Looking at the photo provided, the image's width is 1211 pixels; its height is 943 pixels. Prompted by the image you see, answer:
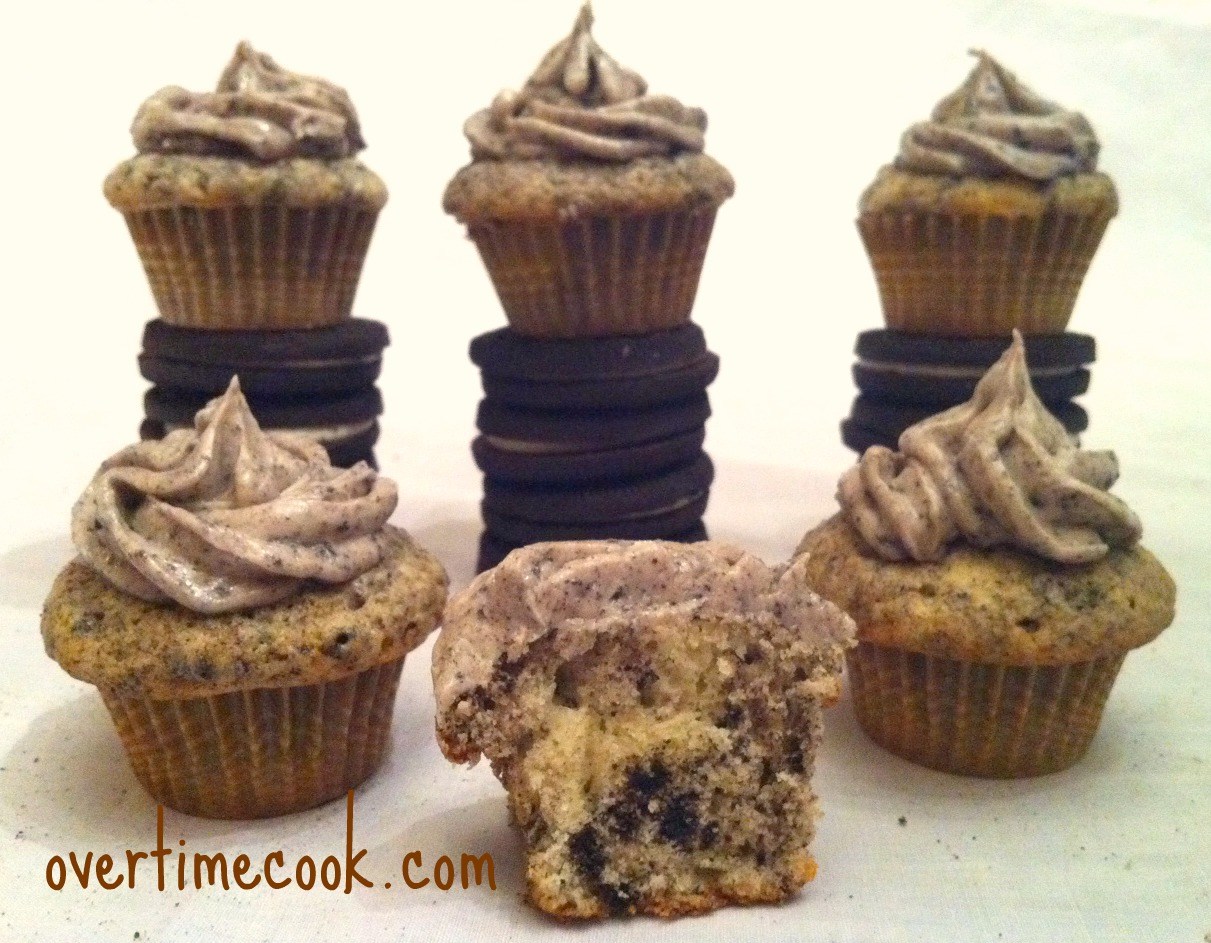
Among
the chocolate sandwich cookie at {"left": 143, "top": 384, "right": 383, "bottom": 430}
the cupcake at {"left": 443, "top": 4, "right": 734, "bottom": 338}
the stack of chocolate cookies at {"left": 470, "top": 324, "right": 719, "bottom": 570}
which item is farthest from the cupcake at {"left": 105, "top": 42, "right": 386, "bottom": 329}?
the stack of chocolate cookies at {"left": 470, "top": 324, "right": 719, "bottom": 570}

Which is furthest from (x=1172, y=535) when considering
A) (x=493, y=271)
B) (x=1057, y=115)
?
(x=493, y=271)

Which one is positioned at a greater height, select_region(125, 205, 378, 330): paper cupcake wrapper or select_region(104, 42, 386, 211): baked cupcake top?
select_region(104, 42, 386, 211): baked cupcake top

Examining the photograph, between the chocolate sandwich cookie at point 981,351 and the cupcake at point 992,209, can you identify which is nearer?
the cupcake at point 992,209

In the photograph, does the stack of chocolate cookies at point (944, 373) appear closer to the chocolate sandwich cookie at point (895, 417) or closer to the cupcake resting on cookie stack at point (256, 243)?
the chocolate sandwich cookie at point (895, 417)

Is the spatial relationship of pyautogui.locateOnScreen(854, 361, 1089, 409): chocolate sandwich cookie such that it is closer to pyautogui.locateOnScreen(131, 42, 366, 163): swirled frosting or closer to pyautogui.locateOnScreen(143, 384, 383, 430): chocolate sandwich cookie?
pyautogui.locateOnScreen(143, 384, 383, 430): chocolate sandwich cookie

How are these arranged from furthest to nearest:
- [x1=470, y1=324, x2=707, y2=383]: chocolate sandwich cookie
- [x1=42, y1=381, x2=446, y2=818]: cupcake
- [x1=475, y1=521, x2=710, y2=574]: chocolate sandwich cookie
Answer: [x1=475, y1=521, x2=710, y2=574]: chocolate sandwich cookie, [x1=470, y1=324, x2=707, y2=383]: chocolate sandwich cookie, [x1=42, y1=381, x2=446, y2=818]: cupcake

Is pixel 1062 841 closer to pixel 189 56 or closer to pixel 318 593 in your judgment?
pixel 318 593

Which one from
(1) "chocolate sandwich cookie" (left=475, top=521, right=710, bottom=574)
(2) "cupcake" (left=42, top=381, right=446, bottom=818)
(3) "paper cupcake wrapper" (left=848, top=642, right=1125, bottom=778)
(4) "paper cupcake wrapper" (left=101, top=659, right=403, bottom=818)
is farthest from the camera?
(1) "chocolate sandwich cookie" (left=475, top=521, right=710, bottom=574)

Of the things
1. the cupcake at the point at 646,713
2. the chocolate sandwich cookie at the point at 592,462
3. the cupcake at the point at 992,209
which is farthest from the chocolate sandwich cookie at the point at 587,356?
the cupcake at the point at 646,713
